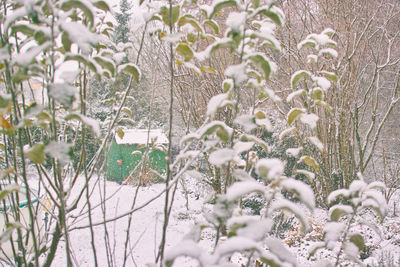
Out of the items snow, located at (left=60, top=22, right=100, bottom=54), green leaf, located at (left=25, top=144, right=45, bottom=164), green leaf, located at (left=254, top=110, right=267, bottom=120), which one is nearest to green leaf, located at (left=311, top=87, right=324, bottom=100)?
green leaf, located at (left=254, top=110, right=267, bottom=120)

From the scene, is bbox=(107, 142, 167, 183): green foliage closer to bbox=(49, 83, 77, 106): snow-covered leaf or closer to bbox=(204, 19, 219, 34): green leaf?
bbox=(204, 19, 219, 34): green leaf

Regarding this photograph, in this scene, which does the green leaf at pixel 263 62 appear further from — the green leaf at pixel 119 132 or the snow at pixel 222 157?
the green leaf at pixel 119 132

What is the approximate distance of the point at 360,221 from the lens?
→ 3.41 ft

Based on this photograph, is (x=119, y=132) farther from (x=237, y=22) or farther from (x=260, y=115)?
(x=237, y=22)

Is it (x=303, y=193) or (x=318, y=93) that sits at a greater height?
(x=318, y=93)

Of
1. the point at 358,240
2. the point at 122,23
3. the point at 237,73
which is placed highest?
the point at 122,23

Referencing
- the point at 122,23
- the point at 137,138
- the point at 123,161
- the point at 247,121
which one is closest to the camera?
the point at 247,121

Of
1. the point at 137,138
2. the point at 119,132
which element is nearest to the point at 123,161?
the point at 137,138

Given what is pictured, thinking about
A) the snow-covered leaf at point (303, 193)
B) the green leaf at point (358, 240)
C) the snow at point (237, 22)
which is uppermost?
the snow at point (237, 22)

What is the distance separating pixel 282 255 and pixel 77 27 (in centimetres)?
75

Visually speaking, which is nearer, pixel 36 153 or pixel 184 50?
pixel 36 153

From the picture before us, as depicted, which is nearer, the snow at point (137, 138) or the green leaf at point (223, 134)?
the green leaf at point (223, 134)

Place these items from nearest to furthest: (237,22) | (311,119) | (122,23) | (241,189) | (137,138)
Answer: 1. (241,189)
2. (237,22)
3. (311,119)
4. (137,138)
5. (122,23)

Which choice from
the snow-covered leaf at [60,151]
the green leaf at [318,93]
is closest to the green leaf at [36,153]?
the snow-covered leaf at [60,151]
